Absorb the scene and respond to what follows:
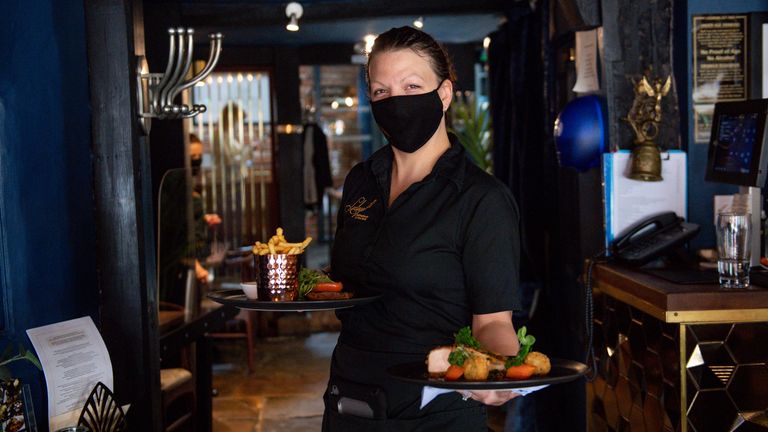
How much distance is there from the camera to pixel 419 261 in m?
1.96

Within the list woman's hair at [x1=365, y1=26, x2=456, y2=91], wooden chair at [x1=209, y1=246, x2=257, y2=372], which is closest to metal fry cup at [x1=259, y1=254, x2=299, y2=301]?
woman's hair at [x1=365, y1=26, x2=456, y2=91]

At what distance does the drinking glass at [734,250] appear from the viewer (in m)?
2.74

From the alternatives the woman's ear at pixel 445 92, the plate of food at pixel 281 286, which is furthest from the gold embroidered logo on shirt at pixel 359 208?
the woman's ear at pixel 445 92

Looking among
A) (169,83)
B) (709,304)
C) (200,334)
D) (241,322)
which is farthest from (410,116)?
(241,322)

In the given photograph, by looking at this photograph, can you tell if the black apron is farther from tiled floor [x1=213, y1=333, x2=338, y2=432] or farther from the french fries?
tiled floor [x1=213, y1=333, x2=338, y2=432]

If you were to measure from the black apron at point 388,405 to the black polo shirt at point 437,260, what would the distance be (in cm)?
4

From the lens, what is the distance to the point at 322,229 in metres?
13.3

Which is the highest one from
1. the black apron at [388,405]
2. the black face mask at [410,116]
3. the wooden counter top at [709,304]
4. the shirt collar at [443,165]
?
the black face mask at [410,116]

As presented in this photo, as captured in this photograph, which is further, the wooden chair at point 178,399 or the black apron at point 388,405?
the wooden chair at point 178,399

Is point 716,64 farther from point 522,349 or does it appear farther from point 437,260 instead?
point 522,349

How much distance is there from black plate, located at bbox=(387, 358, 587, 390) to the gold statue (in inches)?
71.4

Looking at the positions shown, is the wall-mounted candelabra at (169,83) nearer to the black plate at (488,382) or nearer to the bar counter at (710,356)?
the black plate at (488,382)

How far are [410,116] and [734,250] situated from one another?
4.25 feet

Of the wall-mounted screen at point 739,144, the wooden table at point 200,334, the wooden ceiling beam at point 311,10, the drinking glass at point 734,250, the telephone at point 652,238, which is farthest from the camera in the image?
the wooden ceiling beam at point 311,10
